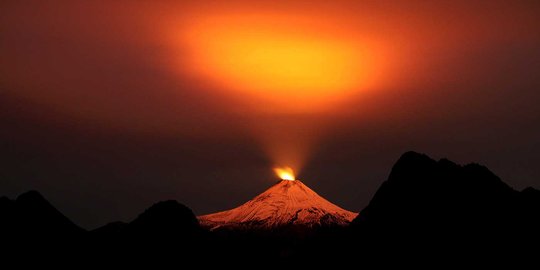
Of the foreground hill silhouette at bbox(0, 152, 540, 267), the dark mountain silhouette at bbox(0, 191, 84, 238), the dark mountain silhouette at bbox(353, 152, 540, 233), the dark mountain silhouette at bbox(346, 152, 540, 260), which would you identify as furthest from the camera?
the dark mountain silhouette at bbox(0, 191, 84, 238)

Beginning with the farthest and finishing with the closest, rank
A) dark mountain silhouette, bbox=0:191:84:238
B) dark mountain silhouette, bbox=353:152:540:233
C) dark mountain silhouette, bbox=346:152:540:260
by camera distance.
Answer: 1. dark mountain silhouette, bbox=0:191:84:238
2. dark mountain silhouette, bbox=353:152:540:233
3. dark mountain silhouette, bbox=346:152:540:260

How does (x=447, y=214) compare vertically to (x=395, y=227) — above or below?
above

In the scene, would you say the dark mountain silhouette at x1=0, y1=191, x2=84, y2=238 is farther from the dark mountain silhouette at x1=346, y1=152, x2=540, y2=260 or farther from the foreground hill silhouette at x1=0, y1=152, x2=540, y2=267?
the dark mountain silhouette at x1=346, y1=152, x2=540, y2=260

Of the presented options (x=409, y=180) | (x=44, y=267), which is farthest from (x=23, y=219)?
(x=409, y=180)

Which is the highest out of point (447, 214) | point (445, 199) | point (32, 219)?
point (445, 199)

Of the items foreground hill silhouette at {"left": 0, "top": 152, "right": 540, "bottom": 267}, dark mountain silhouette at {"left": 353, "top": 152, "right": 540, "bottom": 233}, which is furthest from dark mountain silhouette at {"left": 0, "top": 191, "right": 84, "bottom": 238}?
dark mountain silhouette at {"left": 353, "top": 152, "right": 540, "bottom": 233}

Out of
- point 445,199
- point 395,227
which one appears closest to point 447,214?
point 445,199

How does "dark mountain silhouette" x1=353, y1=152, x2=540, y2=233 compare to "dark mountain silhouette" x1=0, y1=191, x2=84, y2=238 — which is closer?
"dark mountain silhouette" x1=353, y1=152, x2=540, y2=233

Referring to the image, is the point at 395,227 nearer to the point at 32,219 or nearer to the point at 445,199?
the point at 445,199
